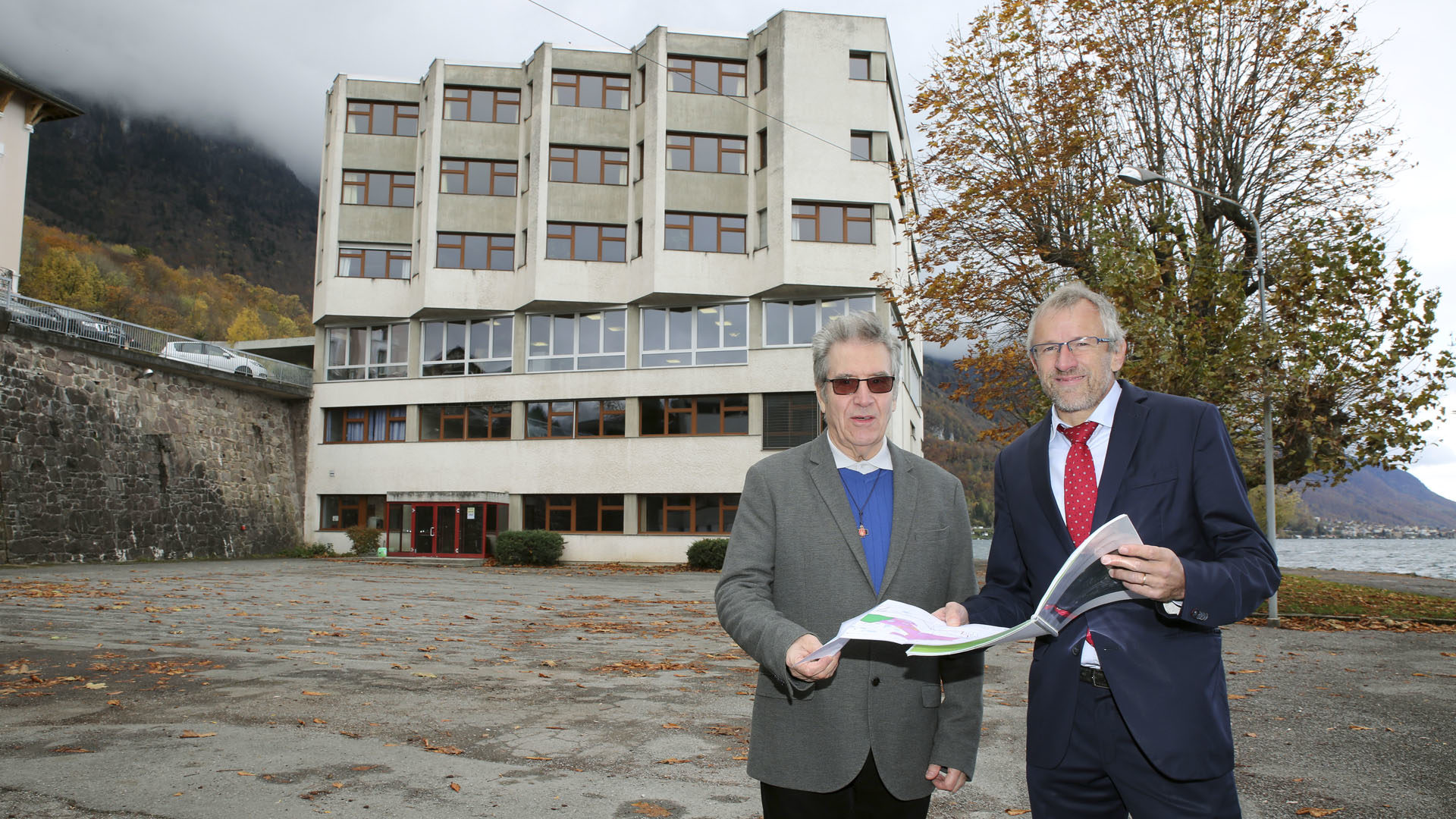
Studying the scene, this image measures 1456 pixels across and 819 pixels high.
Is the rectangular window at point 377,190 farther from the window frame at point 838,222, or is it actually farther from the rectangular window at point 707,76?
the window frame at point 838,222

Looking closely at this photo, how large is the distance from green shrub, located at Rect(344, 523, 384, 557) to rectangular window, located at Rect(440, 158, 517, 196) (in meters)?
13.5

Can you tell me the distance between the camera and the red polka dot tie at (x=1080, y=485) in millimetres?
2732

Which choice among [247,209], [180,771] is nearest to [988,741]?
[180,771]

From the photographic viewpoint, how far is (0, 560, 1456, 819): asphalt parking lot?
4.93 metres

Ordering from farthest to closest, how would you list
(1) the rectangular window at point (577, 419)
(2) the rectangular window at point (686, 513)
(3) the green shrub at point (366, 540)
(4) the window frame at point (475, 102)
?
(4) the window frame at point (475, 102) < (3) the green shrub at point (366, 540) < (1) the rectangular window at point (577, 419) < (2) the rectangular window at point (686, 513)

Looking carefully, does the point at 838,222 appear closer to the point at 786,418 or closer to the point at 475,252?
the point at 786,418

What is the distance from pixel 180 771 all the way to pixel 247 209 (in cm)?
20925

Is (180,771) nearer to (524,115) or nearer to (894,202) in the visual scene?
(894,202)

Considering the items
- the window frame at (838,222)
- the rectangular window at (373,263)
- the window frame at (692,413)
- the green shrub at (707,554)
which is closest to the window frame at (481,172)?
the rectangular window at (373,263)

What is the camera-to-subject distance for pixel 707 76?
34.3 metres

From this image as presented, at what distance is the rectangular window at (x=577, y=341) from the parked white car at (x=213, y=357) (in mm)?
10164

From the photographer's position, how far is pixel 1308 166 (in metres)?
19.0

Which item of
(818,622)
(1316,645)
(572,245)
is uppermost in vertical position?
(572,245)

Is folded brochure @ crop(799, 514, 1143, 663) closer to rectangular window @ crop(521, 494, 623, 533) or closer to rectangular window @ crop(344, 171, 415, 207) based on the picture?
rectangular window @ crop(521, 494, 623, 533)
